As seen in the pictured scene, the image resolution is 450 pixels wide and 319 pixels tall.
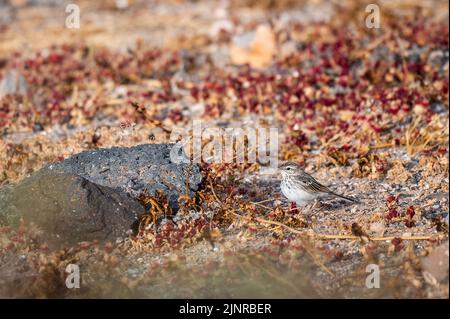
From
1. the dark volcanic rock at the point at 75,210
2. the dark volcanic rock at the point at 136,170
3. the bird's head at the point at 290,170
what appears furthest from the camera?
the bird's head at the point at 290,170

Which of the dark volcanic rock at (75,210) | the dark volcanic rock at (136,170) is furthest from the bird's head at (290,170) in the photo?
the dark volcanic rock at (75,210)

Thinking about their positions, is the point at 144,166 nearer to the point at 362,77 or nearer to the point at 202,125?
the point at 202,125

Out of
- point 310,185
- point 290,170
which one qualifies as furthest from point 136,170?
point 310,185

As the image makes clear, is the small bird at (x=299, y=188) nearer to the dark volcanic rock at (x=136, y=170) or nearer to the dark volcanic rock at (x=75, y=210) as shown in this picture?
the dark volcanic rock at (x=136, y=170)

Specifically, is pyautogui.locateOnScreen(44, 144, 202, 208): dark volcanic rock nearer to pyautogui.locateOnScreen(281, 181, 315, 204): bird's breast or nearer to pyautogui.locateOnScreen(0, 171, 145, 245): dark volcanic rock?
pyautogui.locateOnScreen(0, 171, 145, 245): dark volcanic rock

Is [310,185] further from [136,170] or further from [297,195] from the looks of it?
[136,170]

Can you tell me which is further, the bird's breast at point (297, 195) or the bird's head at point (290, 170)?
the bird's head at point (290, 170)
